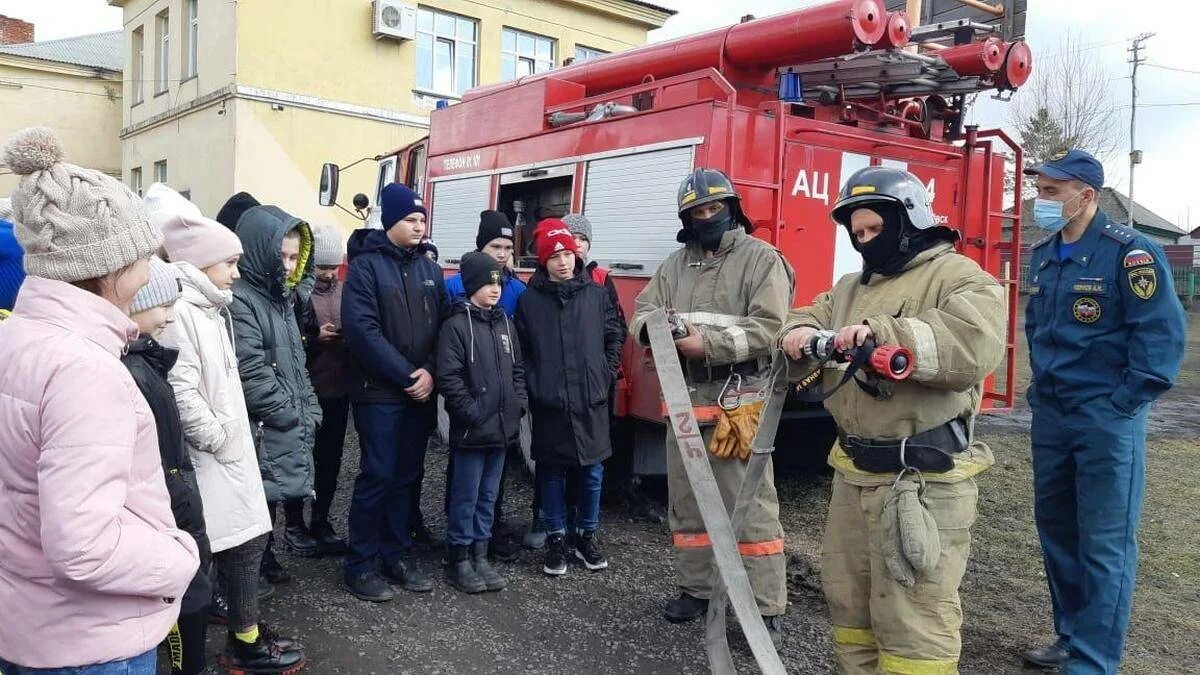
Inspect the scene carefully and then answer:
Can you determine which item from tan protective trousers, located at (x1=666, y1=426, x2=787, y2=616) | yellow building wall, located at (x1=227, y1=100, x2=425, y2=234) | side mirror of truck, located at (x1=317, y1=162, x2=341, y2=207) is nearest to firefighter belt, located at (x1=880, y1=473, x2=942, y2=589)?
tan protective trousers, located at (x1=666, y1=426, x2=787, y2=616)

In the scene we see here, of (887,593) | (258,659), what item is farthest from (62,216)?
(887,593)

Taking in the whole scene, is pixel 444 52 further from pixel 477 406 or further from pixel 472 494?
pixel 472 494

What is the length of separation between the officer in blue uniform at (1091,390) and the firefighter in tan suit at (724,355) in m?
1.12

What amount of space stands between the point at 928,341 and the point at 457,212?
5.11 m

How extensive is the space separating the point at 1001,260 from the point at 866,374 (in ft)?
12.6

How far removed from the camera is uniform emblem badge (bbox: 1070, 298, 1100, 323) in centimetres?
340

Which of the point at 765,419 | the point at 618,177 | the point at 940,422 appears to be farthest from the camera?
the point at 618,177

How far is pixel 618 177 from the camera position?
522 centimetres

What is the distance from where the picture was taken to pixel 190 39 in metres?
18.7

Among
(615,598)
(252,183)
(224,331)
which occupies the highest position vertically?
(252,183)

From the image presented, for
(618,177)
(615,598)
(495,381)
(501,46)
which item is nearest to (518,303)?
(495,381)

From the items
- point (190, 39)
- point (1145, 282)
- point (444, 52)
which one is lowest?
point (1145, 282)

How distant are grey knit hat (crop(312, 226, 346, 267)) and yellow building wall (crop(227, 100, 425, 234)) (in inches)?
484

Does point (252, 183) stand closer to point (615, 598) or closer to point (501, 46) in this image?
point (501, 46)
